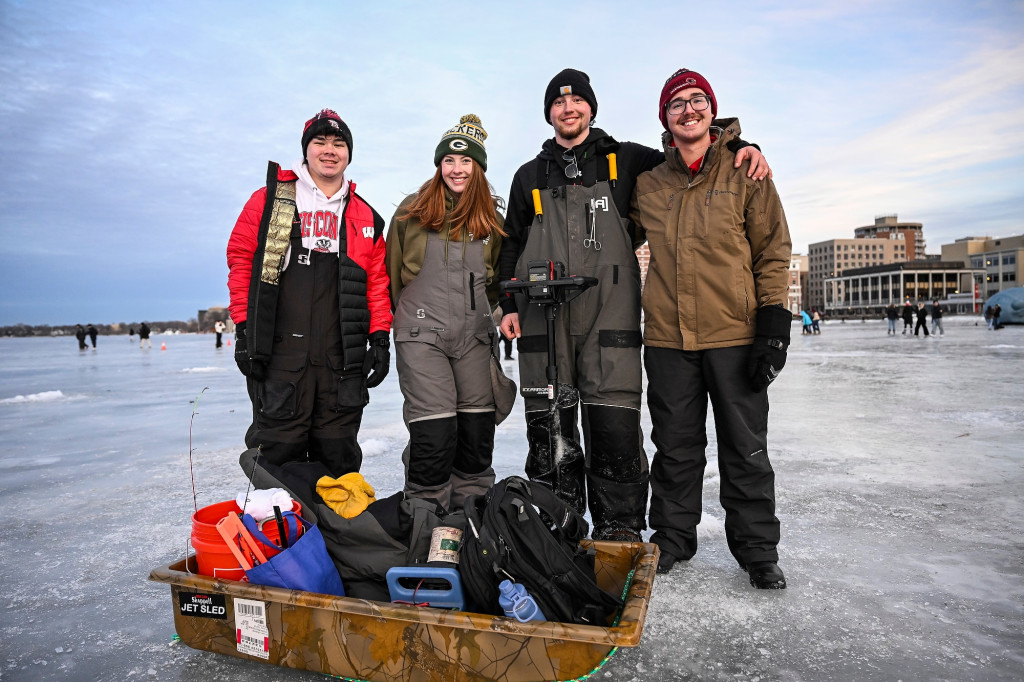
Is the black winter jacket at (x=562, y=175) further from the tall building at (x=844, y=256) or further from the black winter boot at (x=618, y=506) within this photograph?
the tall building at (x=844, y=256)

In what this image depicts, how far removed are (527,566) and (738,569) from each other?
3.97ft

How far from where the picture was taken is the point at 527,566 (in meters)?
1.76

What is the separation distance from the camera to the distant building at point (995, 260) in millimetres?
84125

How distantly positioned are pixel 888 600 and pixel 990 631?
30 cm

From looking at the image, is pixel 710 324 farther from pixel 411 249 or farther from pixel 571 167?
pixel 411 249

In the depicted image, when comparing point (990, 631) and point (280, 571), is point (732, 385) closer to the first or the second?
point (990, 631)

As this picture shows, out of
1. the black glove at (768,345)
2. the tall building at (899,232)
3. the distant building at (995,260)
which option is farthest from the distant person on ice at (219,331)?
the tall building at (899,232)

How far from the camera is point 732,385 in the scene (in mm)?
2521

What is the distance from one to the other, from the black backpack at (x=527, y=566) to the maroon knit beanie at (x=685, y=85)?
1886 mm

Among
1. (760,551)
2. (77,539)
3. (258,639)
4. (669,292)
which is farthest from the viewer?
(77,539)

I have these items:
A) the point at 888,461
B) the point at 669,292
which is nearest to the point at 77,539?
the point at 669,292

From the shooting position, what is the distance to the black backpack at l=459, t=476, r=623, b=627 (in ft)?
5.72

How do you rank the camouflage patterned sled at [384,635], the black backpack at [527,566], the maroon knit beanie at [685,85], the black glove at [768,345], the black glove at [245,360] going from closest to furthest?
the camouflage patterned sled at [384,635] < the black backpack at [527,566] < the black glove at [768,345] < the maroon knit beanie at [685,85] < the black glove at [245,360]

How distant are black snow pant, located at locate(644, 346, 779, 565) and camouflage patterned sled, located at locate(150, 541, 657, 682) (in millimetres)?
714
